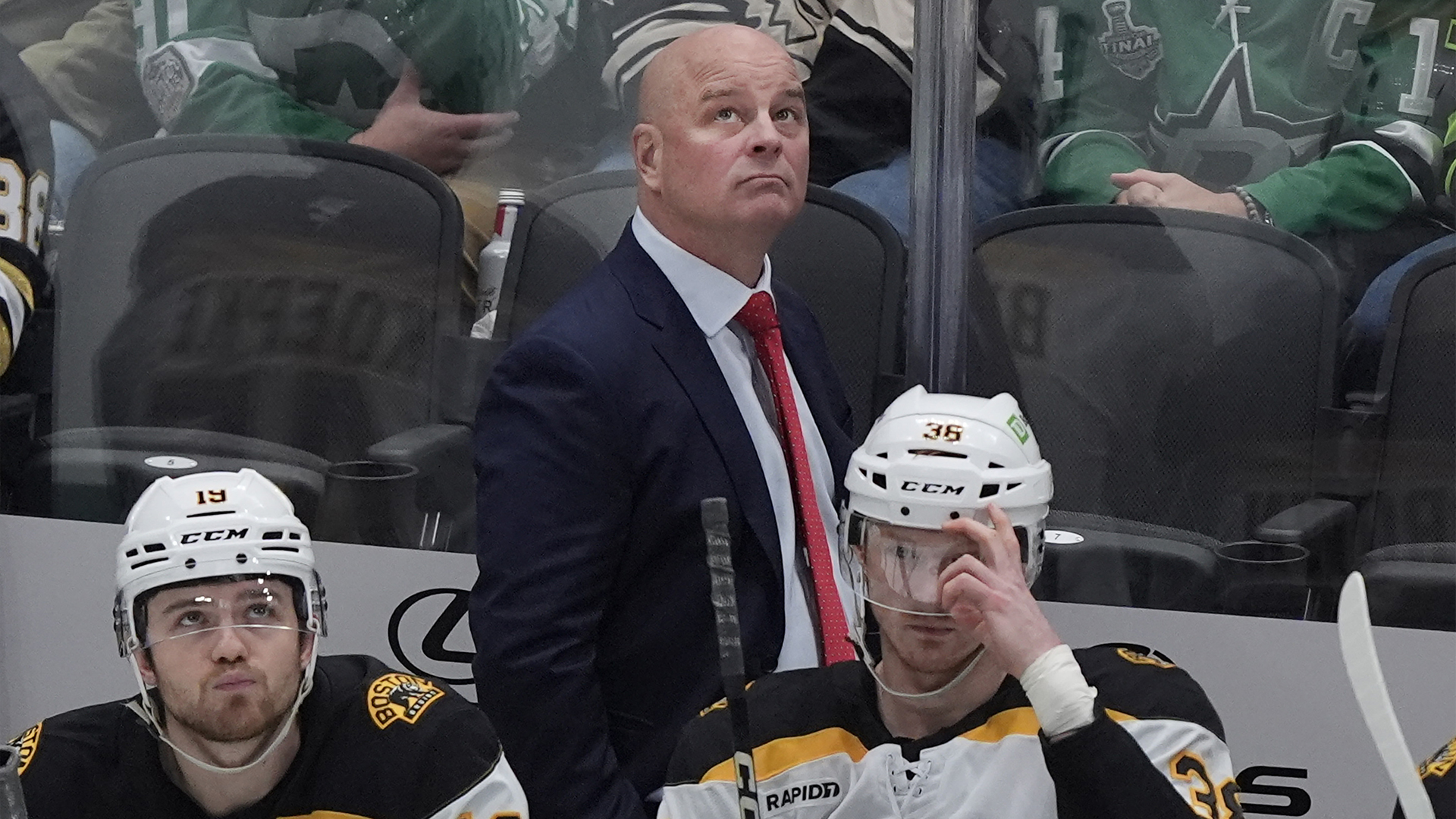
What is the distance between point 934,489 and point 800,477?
305mm

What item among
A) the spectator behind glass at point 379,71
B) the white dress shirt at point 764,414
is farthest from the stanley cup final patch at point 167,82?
the white dress shirt at point 764,414

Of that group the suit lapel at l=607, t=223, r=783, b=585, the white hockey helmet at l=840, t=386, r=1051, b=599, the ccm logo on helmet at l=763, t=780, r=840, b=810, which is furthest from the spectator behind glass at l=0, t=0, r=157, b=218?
the ccm logo on helmet at l=763, t=780, r=840, b=810

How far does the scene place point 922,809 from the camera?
5.89 ft

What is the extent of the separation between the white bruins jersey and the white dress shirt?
16 cm

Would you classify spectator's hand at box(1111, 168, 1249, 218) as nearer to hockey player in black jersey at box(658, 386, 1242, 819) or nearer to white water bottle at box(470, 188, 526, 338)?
hockey player in black jersey at box(658, 386, 1242, 819)

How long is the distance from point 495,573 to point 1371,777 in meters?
Result: 0.96

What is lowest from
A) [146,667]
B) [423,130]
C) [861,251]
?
[146,667]

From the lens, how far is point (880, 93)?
2.29 metres

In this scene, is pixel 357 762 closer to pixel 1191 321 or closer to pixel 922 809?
pixel 922 809

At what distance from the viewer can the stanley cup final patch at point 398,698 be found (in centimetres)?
192

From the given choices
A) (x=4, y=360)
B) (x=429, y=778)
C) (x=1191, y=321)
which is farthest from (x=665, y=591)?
(x=4, y=360)

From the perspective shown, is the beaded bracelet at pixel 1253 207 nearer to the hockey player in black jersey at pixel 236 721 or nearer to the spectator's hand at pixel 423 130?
the spectator's hand at pixel 423 130

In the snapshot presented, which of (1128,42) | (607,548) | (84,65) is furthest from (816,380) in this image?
(84,65)

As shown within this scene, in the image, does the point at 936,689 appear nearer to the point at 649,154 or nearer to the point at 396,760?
the point at 396,760
